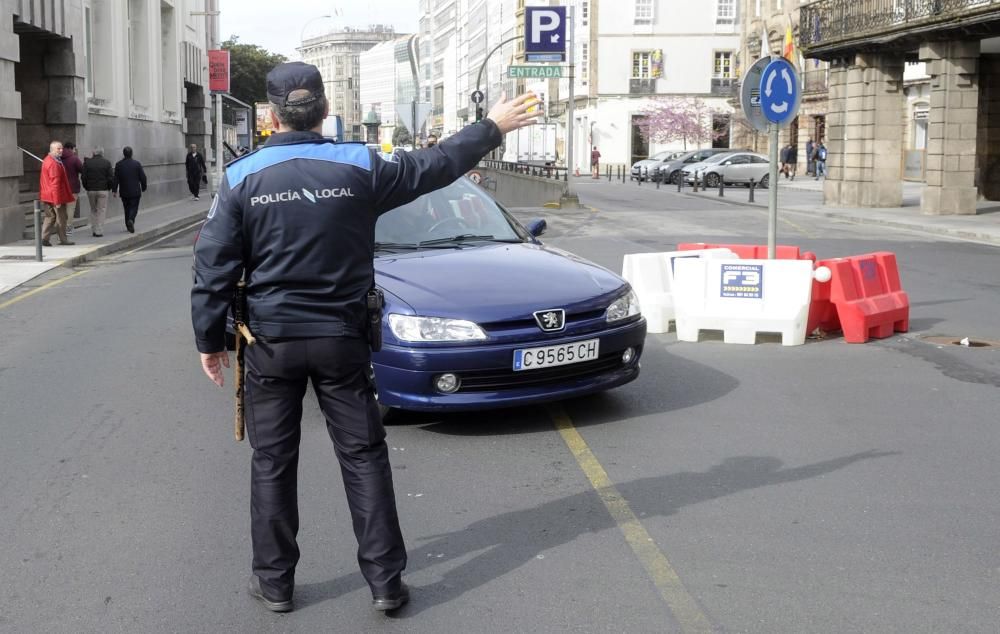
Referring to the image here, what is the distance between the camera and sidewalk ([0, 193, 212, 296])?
18.1 metres

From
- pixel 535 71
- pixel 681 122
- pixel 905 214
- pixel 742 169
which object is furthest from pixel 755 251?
pixel 681 122

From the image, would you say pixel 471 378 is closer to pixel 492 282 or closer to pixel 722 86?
pixel 492 282

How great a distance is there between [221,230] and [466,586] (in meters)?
1.58

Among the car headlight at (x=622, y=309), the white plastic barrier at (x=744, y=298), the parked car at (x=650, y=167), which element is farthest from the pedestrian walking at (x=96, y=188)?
the parked car at (x=650, y=167)

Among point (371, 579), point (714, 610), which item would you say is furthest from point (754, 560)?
point (371, 579)

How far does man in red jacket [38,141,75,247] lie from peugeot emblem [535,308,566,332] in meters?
16.9

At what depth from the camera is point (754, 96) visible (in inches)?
490

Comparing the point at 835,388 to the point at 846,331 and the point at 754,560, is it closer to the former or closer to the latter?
the point at 846,331

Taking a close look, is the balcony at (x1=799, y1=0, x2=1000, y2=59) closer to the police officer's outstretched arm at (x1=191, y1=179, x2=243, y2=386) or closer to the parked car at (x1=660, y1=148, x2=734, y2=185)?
the parked car at (x1=660, y1=148, x2=734, y2=185)

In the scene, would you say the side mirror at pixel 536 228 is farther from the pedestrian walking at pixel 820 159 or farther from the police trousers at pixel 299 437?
the pedestrian walking at pixel 820 159

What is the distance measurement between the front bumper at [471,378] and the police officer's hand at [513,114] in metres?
2.35

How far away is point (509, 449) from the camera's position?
21.8 feet

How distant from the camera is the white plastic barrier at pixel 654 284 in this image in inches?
424

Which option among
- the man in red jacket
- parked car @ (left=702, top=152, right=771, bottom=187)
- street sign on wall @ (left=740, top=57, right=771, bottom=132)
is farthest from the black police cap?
parked car @ (left=702, top=152, right=771, bottom=187)
